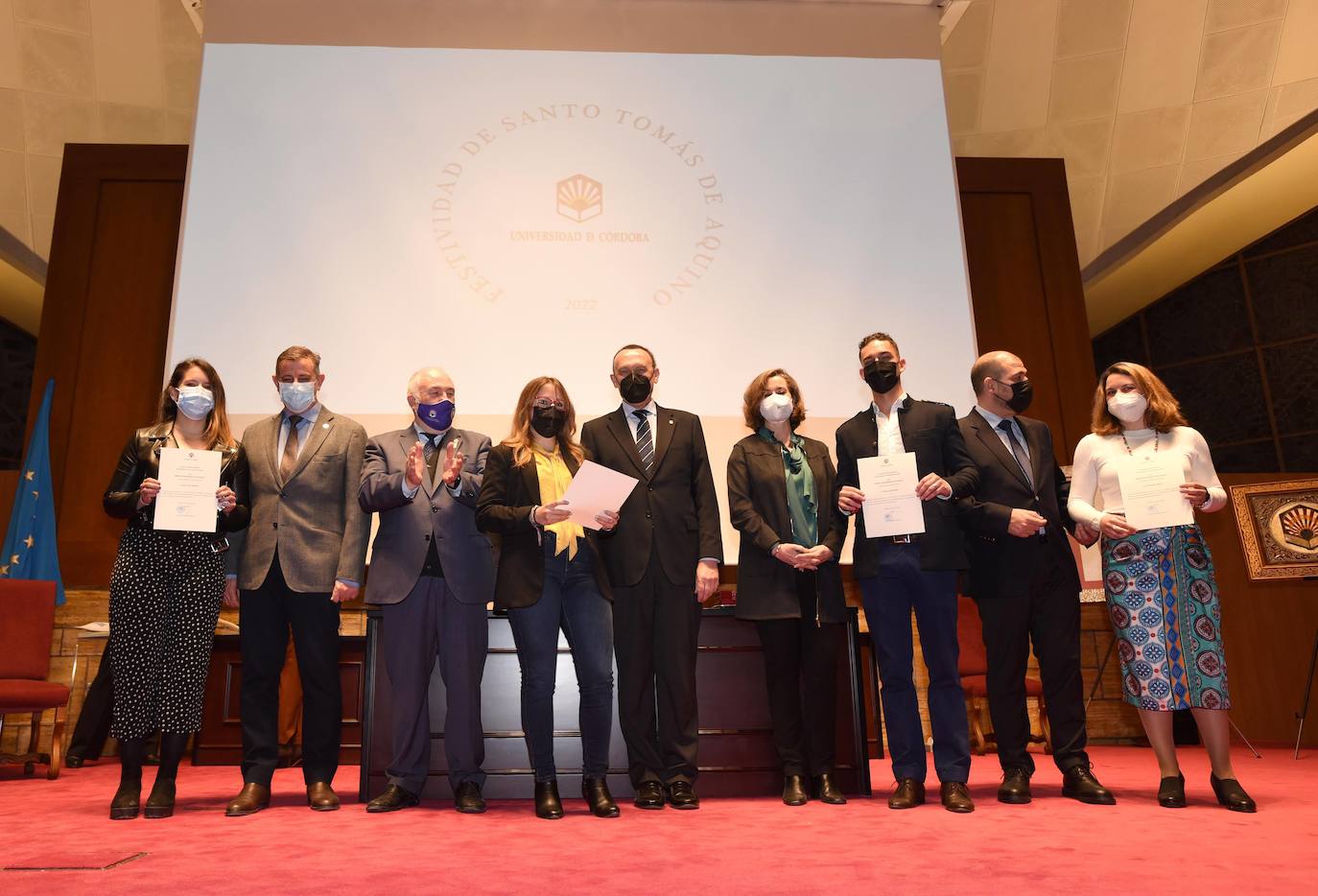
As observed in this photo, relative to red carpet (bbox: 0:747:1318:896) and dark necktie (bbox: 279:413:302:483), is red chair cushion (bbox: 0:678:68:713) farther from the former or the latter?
dark necktie (bbox: 279:413:302:483)

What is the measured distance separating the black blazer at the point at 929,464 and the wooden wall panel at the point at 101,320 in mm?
4576

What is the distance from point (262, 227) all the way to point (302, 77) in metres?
0.89

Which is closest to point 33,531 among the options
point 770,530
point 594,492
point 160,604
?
point 160,604

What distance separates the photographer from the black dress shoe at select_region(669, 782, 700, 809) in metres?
2.95

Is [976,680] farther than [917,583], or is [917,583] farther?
[976,680]

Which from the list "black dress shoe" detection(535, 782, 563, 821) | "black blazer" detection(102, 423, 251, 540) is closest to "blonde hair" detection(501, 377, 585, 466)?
"black blazer" detection(102, 423, 251, 540)

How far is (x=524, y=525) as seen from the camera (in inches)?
115

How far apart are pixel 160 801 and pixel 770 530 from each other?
2043mm

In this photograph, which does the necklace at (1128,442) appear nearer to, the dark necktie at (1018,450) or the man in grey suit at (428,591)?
the dark necktie at (1018,450)

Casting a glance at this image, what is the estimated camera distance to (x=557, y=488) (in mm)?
3074

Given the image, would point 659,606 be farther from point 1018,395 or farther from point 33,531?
point 33,531

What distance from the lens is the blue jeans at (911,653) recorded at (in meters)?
2.97

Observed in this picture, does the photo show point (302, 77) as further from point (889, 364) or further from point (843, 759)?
point (843, 759)

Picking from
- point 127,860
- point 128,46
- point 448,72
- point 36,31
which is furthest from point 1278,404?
point 36,31
